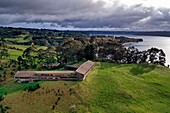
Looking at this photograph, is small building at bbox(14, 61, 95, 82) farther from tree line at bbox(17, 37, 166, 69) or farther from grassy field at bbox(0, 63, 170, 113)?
tree line at bbox(17, 37, 166, 69)

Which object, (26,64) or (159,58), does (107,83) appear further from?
(159,58)

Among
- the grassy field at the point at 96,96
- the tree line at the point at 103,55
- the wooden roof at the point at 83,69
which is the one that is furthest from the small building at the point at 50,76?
the tree line at the point at 103,55

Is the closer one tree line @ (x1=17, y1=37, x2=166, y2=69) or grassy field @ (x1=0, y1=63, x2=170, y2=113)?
grassy field @ (x1=0, y1=63, x2=170, y2=113)

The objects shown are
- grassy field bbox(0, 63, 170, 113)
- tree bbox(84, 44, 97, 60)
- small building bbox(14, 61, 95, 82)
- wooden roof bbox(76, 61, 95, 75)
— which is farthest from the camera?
tree bbox(84, 44, 97, 60)

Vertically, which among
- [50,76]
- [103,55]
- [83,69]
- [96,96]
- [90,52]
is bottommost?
[96,96]

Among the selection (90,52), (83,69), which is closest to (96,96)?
(83,69)

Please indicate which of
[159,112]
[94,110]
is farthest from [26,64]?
[159,112]

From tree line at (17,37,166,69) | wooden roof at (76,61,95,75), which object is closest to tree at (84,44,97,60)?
tree line at (17,37,166,69)

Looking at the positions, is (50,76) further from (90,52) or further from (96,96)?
(90,52)
